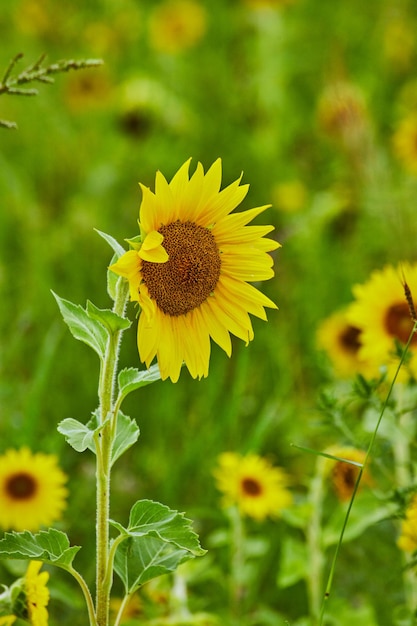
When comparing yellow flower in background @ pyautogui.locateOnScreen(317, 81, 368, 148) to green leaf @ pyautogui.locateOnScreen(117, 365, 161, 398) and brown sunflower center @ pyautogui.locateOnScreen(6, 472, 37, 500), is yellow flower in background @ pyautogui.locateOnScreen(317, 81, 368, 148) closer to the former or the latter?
brown sunflower center @ pyautogui.locateOnScreen(6, 472, 37, 500)

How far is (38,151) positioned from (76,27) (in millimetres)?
980

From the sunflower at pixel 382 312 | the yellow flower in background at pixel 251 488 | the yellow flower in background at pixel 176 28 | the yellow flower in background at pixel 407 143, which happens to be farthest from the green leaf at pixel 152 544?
the yellow flower in background at pixel 176 28

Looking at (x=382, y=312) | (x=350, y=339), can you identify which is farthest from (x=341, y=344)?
(x=382, y=312)

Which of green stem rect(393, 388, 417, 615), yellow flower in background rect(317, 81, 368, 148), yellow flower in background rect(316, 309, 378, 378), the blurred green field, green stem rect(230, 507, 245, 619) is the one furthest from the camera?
yellow flower in background rect(317, 81, 368, 148)

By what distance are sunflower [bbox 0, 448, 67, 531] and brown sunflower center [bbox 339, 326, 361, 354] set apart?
844mm

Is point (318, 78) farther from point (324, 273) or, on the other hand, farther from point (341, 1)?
point (324, 273)

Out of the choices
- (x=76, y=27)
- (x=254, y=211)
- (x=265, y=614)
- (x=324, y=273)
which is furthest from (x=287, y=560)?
(x=76, y=27)

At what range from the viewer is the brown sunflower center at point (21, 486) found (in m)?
1.68

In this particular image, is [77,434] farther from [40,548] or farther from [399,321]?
[399,321]

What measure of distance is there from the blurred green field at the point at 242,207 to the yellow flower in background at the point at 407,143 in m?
0.02

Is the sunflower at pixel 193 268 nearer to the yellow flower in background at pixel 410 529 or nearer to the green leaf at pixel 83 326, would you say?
the green leaf at pixel 83 326

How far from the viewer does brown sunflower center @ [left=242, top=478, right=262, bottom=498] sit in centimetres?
173

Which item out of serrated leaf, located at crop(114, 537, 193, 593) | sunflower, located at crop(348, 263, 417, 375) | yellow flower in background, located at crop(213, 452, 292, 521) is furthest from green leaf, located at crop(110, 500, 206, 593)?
sunflower, located at crop(348, 263, 417, 375)

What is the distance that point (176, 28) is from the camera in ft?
13.0
